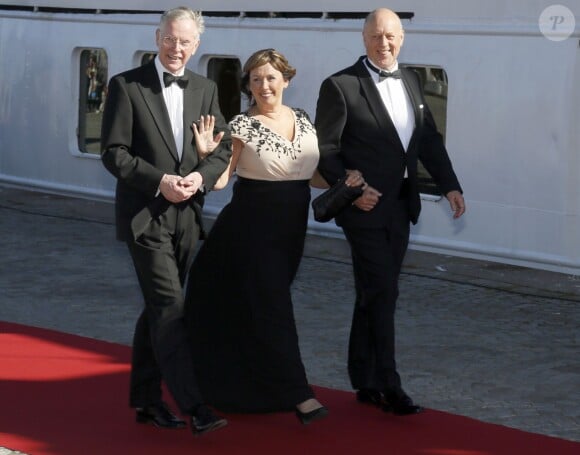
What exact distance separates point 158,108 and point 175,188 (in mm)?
416

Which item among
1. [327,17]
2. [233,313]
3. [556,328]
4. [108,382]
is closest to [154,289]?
[233,313]

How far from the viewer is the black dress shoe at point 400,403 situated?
21.7 feet

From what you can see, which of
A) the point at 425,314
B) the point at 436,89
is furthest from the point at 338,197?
the point at 436,89

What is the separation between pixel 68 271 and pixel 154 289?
5.18 metres

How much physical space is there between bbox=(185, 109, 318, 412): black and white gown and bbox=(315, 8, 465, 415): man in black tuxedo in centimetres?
21

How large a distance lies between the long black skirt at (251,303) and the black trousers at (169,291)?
0.86ft

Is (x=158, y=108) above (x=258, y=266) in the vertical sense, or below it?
above

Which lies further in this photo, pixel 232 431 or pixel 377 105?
pixel 377 105

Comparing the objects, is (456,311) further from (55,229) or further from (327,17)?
(55,229)

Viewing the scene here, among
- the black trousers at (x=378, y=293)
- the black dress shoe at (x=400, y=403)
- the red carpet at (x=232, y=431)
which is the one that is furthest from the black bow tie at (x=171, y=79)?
the black dress shoe at (x=400, y=403)

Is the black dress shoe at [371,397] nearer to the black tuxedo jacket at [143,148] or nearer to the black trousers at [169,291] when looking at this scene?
the black trousers at [169,291]

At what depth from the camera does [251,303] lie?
643 centimetres

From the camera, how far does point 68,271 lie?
1115 cm

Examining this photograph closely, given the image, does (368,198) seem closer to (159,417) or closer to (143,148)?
(143,148)
